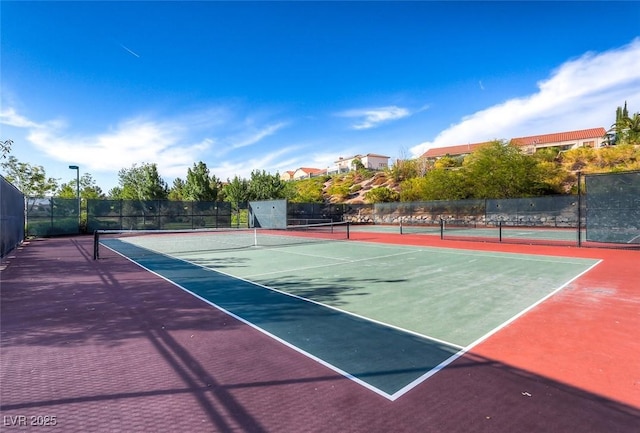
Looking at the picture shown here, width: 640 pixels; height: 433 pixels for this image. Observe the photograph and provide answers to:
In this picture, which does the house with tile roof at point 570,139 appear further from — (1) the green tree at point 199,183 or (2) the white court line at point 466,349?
(2) the white court line at point 466,349

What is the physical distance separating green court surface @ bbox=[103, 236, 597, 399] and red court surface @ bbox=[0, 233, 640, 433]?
1.08 ft

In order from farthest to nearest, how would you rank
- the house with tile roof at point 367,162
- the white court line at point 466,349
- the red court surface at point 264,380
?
the house with tile roof at point 367,162, the white court line at point 466,349, the red court surface at point 264,380

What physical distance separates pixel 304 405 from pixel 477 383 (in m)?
1.80

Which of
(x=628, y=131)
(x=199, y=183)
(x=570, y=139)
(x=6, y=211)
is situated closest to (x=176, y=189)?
(x=199, y=183)

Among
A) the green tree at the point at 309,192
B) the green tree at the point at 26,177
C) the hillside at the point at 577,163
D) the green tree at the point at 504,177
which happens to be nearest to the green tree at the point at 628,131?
the hillside at the point at 577,163

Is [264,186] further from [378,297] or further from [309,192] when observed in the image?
→ [378,297]

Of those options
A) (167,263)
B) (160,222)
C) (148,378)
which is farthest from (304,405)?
(160,222)

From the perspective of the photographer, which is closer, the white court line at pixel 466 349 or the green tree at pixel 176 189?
the white court line at pixel 466 349

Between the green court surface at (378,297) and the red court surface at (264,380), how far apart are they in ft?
1.08

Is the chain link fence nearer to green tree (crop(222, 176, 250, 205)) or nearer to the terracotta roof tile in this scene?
green tree (crop(222, 176, 250, 205))

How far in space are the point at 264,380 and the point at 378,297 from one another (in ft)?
12.7

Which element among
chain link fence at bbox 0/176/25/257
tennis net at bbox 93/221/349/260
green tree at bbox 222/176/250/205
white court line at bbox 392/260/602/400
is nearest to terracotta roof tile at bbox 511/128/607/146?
green tree at bbox 222/176/250/205

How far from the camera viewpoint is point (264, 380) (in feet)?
11.8

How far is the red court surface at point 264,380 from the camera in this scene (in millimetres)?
2918
